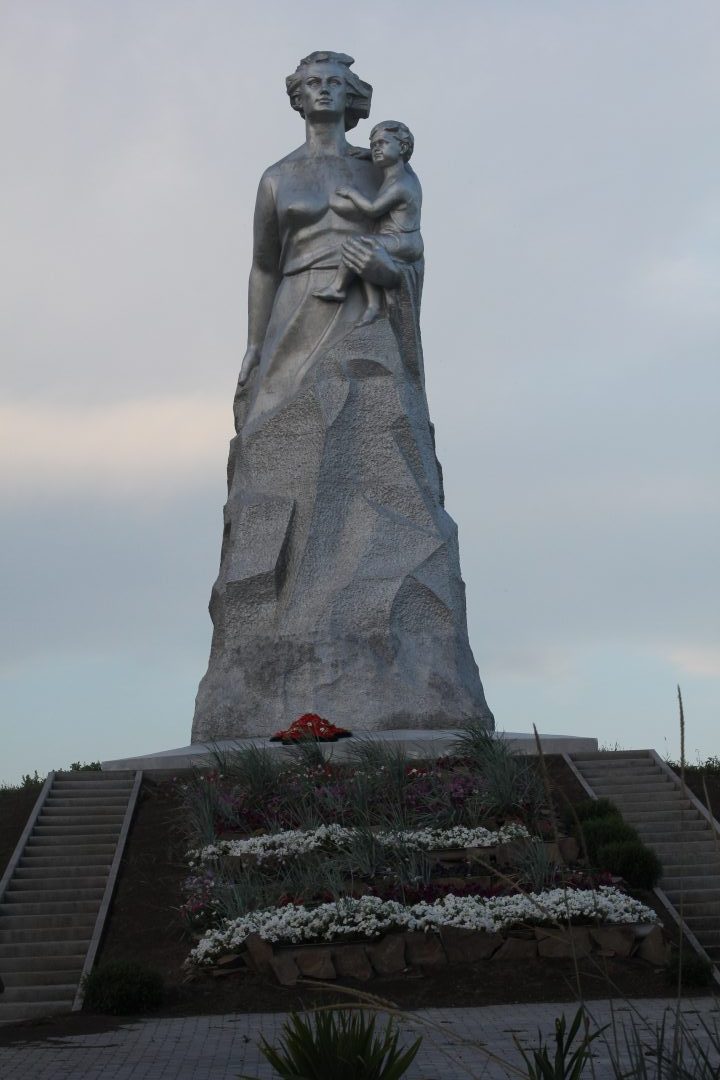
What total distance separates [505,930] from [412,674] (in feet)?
19.8

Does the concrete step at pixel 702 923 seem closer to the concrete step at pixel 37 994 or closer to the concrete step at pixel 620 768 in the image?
the concrete step at pixel 620 768

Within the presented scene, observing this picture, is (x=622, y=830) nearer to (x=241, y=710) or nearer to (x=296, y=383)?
(x=241, y=710)

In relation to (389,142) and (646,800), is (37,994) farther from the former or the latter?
(389,142)

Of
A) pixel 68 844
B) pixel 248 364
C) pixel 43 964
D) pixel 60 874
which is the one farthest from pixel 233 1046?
pixel 248 364

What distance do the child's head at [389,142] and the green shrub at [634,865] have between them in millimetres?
Result: 8857

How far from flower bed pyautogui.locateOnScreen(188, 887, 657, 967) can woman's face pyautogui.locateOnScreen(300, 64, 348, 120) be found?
1041 centimetres

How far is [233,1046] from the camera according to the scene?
7.30 metres

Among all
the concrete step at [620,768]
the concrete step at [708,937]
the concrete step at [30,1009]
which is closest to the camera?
the concrete step at [30,1009]

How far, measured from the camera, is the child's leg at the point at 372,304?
1641 centimetres

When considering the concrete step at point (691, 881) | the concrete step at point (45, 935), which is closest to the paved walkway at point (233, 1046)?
the concrete step at point (691, 881)

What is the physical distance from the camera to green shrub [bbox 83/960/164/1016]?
8.82 metres

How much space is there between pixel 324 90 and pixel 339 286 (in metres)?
2.44

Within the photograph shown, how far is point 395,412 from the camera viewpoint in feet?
52.9

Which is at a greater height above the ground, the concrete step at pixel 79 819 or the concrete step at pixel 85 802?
the concrete step at pixel 85 802
